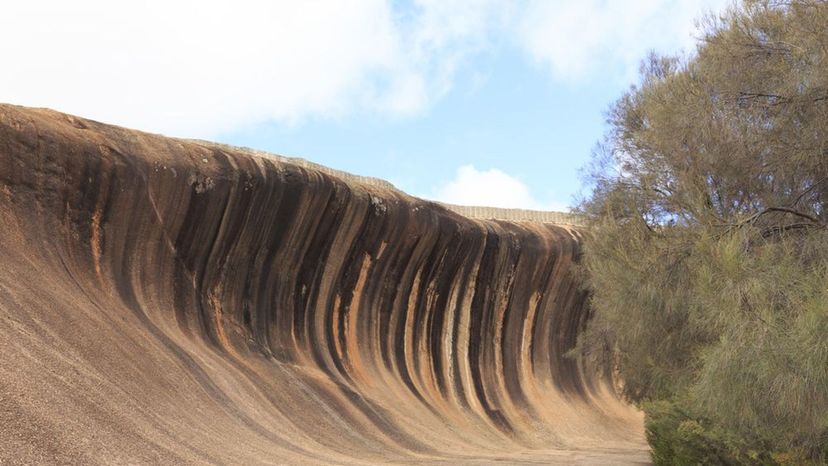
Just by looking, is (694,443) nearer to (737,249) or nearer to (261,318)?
(737,249)

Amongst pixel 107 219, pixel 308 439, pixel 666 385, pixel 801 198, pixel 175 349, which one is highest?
pixel 801 198

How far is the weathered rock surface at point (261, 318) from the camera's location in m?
10.9

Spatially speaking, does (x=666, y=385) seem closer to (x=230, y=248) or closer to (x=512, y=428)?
(x=230, y=248)

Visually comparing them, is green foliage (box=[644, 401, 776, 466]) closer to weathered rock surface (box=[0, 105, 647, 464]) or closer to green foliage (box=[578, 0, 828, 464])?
green foliage (box=[578, 0, 828, 464])

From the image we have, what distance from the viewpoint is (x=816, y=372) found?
7.75m

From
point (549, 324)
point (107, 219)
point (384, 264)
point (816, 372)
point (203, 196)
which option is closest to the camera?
point (816, 372)

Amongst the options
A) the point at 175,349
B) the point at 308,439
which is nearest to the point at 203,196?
the point at 175,349

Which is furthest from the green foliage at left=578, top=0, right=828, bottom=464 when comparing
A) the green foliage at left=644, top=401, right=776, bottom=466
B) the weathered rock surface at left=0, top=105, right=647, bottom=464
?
the weathered rock surface at left=0, top=105, right=647, bottom=464

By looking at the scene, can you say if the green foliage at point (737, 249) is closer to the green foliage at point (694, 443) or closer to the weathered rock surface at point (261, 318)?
the green foliage at point (694, 443)

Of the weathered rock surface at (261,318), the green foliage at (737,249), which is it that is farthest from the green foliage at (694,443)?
the weathered rock surface at (261,318)

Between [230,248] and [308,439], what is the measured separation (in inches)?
194

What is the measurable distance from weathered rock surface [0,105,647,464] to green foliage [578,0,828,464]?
520cm

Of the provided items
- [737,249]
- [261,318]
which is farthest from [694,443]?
[261,318]

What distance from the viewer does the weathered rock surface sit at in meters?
10.9
